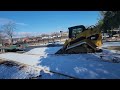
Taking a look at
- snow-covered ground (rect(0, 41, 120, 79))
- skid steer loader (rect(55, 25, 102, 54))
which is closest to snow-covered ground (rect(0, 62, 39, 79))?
snow-covered ground (rect(0, 41, 120, 79))

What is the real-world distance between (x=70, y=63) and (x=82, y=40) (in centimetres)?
92

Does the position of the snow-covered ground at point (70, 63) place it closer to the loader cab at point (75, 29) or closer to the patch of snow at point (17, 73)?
the patch of snow at point (17, 73)

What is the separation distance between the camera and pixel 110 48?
476 centimetres

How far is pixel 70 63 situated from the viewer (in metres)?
4.51

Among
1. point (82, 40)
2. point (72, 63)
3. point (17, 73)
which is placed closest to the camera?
point (17, 73)

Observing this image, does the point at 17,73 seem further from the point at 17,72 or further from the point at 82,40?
the point at 82,40

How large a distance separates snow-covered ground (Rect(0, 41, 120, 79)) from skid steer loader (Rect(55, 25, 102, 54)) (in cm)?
17

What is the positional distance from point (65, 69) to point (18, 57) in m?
1.31

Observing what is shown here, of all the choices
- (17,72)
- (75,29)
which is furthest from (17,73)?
(75,29)

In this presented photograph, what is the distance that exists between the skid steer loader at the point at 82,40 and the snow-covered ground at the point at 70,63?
0.17m

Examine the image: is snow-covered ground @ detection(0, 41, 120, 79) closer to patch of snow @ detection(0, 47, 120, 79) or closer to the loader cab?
patch of snow @ detection(0, 47, 120, 79)

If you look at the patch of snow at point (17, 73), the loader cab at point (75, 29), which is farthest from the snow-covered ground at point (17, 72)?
the loader cab at point (75, 29)
